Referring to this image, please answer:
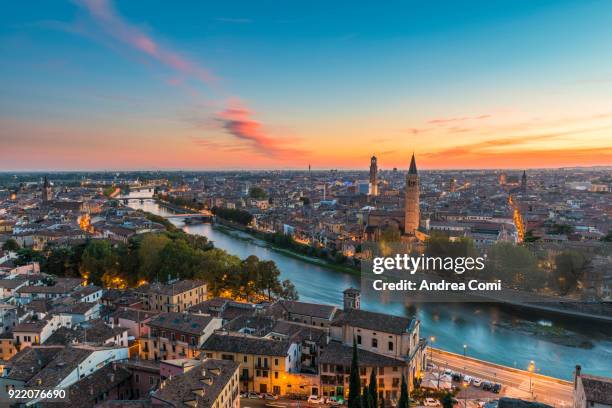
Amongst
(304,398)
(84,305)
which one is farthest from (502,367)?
(84,305)

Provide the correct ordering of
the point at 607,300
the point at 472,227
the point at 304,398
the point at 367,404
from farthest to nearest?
the point at 472,227
the point at 607,300
the point at 304,398
the point at 367,404

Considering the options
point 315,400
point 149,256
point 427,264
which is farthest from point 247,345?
point 427,264

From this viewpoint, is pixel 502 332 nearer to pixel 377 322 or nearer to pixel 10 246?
pixel 377 322

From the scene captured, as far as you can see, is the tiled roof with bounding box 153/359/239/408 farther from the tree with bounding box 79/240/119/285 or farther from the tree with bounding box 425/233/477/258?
the tree with bounding box 425/233/477/258

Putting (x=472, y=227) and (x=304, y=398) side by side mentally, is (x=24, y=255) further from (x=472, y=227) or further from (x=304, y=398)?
(x=472, y=227)

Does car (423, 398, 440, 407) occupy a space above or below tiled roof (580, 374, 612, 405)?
below

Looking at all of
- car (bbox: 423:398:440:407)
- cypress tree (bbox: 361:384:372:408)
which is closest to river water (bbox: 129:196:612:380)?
car (bbox: 423:398:440:407)

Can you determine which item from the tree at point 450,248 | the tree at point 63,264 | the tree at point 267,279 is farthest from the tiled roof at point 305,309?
the tree at point 63,264

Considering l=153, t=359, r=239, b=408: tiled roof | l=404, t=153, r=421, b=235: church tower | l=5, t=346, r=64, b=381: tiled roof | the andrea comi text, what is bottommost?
the andrea comi text
